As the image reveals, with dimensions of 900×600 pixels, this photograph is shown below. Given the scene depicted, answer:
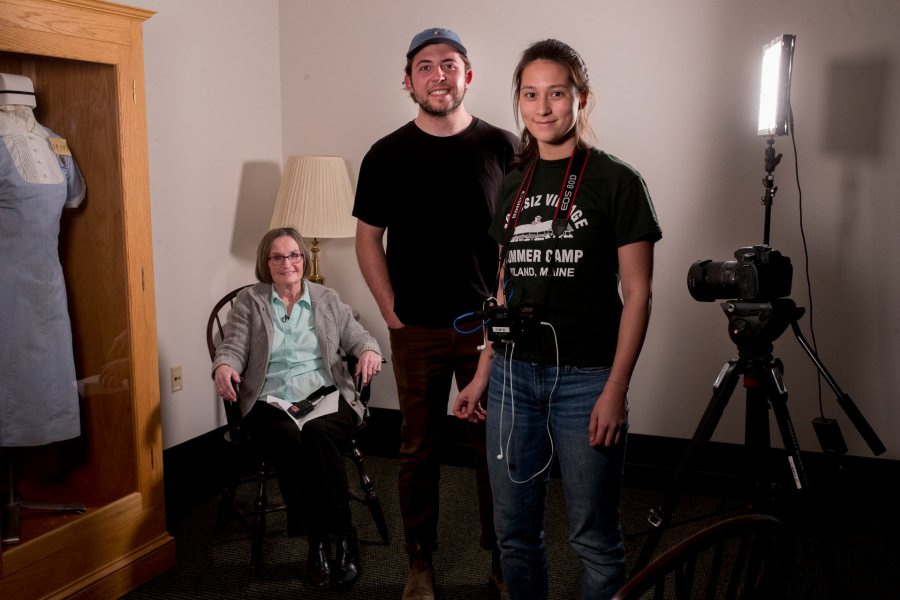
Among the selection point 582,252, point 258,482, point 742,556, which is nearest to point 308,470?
point 258,482

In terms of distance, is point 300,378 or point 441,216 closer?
point 441,216

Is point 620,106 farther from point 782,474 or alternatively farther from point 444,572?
point 444,572

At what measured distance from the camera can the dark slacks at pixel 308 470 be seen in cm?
239

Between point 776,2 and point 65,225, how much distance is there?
2623 millimetres

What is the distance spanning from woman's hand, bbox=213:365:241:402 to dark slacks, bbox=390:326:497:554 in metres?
0.57

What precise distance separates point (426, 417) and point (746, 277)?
989 millimetres

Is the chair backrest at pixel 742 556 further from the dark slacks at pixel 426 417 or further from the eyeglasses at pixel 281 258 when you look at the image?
the eyeglasses at pixel 281 258

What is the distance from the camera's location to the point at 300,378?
8.50ft

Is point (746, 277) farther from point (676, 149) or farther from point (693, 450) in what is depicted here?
point (676, 149)

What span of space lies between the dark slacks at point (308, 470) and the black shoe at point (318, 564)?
4 centimetres

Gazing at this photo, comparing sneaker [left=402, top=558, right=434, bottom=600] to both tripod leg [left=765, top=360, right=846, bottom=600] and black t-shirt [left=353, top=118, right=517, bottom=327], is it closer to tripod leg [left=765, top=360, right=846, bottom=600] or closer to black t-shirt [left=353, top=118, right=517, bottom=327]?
black t-shirt [left=353, top=118, right=517, bottom=327]

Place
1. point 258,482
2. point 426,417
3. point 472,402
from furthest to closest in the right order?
1. point 258,482
2. point 426,417
3. point 472,402

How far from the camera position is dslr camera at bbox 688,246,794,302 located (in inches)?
79.5

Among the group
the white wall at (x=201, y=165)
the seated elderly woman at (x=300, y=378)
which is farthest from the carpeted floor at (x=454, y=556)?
the white wall at (x=201, y=165)
